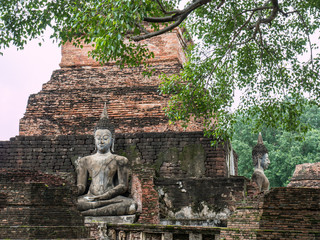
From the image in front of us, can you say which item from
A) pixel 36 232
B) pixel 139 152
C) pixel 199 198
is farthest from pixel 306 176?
pixel 36 232

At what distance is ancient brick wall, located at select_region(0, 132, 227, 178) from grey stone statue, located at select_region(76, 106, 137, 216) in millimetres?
1938

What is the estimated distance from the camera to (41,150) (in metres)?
12.2

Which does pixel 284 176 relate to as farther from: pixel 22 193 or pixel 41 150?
pixel 22 193

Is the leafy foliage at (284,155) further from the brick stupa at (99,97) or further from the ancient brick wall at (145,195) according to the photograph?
the ancient brick wall at (145,195)

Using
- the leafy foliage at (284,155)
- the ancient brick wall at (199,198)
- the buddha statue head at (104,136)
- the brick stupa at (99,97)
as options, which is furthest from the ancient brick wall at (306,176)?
the buddha statue head at (104,136)

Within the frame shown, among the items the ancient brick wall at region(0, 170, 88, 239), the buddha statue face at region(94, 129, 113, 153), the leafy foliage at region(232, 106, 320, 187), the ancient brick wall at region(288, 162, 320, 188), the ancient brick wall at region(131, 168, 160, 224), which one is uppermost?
the leafy foliage at region(232, 106, 320, 187)

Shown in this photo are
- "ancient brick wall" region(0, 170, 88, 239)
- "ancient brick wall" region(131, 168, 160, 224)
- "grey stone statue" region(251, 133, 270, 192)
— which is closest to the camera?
"ancient brick wall" region(0, 170, 88, 239)

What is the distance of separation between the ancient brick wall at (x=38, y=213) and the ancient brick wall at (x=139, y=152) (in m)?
6.02

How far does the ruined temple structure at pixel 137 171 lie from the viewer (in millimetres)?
5008

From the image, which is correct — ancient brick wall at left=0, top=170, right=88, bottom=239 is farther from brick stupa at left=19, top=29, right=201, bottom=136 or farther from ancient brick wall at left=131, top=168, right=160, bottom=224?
brick stupa at left=19, top=29, right=201, bottom=136

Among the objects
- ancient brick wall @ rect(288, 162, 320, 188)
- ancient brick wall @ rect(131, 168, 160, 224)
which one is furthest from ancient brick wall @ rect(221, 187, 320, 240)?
ancient brick wall @ rect(288, 162, 320, 188)

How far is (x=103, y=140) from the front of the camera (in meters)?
9.61

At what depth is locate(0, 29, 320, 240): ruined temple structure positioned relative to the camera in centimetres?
501

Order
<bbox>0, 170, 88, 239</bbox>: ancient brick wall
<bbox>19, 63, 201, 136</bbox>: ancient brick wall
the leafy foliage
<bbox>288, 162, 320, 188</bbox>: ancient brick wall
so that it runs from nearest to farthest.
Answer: <bbox>0, 170, 88, 239</bbox>: ancient brick wall < <bbox>19, 63, 201, 136</bbox>: ancient brick wall < <bbox>288, 162, 320, 188</bbox>: ancient brick wall < the leafy foliage
